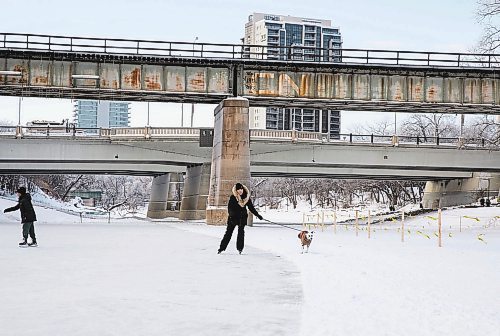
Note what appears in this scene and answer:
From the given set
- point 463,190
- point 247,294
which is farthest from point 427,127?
point 247,294

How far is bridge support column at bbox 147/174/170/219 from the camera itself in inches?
2830

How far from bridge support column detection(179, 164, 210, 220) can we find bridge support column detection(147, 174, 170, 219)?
34.9 feet

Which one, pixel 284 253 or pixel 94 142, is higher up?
pixel 94 142

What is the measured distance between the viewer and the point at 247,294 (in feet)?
30.7

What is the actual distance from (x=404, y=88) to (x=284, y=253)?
81.0 feet

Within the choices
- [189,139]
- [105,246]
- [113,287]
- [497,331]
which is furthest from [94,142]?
[497,331]

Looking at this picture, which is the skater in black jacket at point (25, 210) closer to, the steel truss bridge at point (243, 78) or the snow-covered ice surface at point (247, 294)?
the snow-covered ice surface at point (247, 294)

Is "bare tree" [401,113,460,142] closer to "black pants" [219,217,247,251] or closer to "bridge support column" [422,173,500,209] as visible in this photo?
"bridge support column" [422,173,500,209]

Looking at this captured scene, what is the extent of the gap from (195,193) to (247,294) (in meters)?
49.0

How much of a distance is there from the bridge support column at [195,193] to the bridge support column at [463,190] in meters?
26.0

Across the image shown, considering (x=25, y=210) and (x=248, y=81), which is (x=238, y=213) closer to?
(x=25, y=210)

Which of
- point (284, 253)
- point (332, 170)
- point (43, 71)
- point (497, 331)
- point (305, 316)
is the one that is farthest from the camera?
point (332, 170)

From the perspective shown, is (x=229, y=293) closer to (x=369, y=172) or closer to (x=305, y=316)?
(x=305, y=316)

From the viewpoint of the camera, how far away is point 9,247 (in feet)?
61.5
